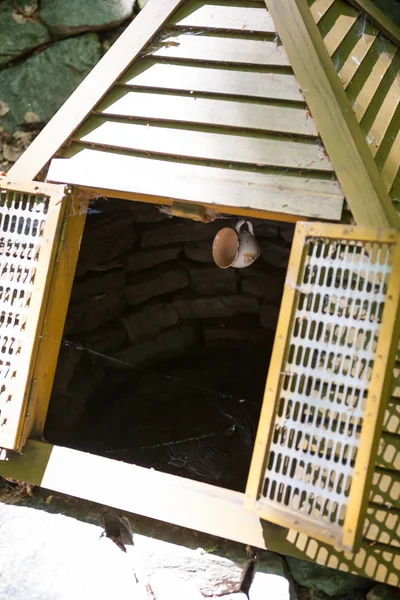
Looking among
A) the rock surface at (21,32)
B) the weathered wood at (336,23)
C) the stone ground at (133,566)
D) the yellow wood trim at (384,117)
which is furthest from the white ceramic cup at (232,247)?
the rock surface at (21,32)

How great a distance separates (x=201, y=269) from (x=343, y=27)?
2790 mm

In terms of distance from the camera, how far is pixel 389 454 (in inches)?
92.7

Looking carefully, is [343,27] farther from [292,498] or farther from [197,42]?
[292,498]

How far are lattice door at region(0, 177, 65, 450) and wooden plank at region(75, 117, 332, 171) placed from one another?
34cm

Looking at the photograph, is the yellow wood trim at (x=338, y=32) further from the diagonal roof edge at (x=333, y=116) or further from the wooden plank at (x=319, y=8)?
the diagonal roof edge at (x=333, y=116)

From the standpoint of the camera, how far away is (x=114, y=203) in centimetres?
476

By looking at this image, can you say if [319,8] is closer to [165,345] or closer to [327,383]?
[327,383]

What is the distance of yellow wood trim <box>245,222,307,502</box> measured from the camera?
2201 mm

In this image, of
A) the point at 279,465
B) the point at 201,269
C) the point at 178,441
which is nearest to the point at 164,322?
the point at 201,269

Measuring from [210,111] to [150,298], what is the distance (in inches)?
118

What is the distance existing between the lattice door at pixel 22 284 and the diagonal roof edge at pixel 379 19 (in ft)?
6.04

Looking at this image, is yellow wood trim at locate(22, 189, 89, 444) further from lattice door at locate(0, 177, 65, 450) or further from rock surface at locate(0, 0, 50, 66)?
rock surface at locate(0, 0, 50, 66)

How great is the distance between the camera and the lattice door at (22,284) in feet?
8.58

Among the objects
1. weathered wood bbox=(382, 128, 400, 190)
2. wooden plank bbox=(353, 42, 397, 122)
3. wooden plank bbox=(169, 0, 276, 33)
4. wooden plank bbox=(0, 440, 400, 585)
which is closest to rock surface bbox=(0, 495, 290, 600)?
wooden plank bbox=(0, 440, 400, 585)
